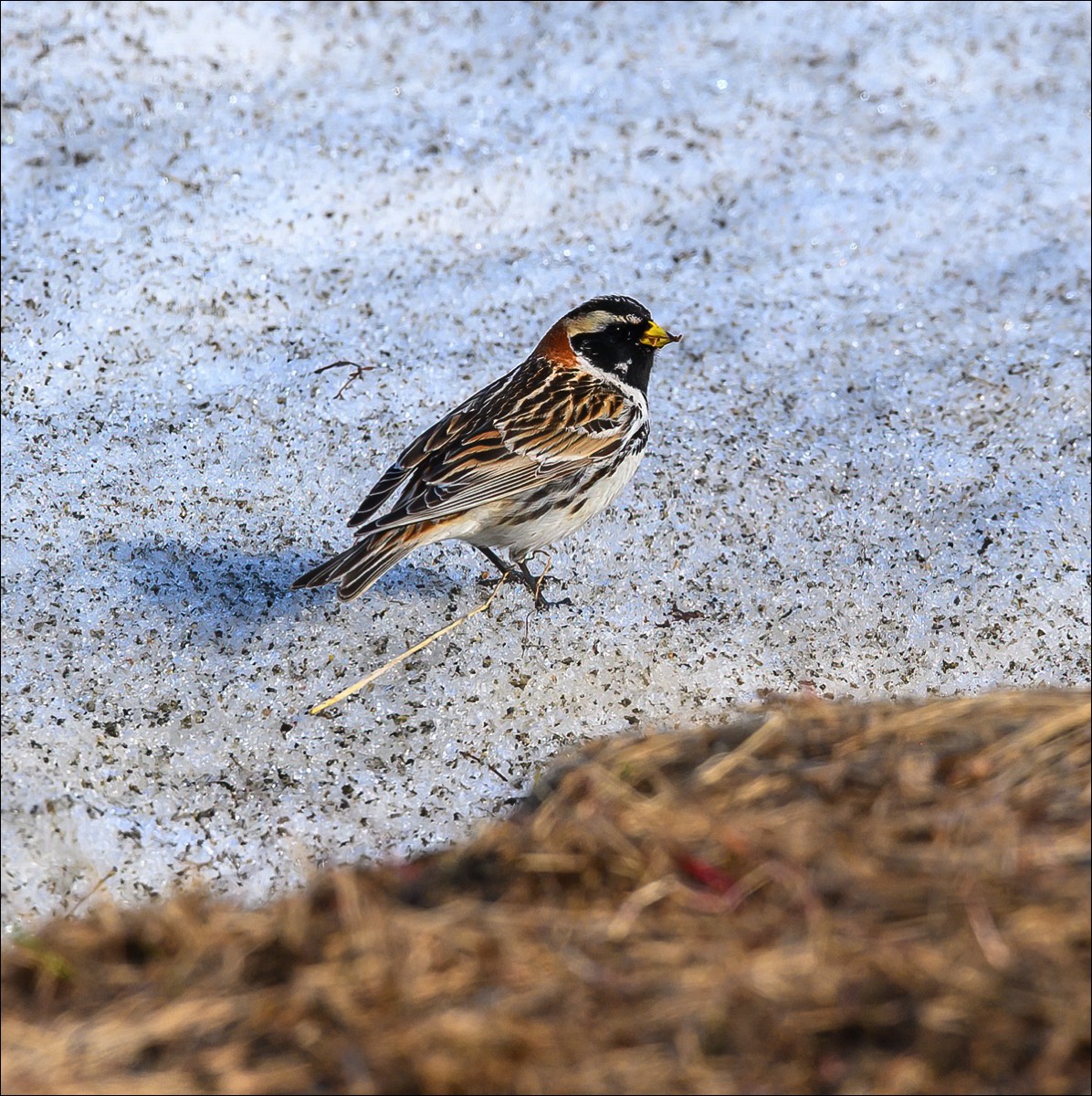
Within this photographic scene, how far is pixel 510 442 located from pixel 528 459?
12 centimetres

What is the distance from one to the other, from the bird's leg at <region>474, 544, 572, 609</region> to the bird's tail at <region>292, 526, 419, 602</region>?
0.69 meters

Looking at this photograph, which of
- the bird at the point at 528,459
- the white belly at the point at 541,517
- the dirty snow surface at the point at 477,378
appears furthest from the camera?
the white belly at the point at 541,517

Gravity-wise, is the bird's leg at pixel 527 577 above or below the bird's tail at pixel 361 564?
below

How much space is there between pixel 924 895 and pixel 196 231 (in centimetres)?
610

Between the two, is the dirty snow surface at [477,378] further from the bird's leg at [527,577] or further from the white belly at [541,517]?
the white belly at [541,517]

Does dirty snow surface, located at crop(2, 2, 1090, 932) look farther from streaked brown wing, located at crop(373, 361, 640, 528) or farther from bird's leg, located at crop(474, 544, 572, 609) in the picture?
streaked brown wing, located at crop(373, 361, 640, 528)

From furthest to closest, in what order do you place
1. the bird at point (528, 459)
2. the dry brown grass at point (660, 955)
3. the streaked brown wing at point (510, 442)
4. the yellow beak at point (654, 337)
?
the yellow beak at point (654, 337)
the streaked brown wing at point (510, 442)
the bird at point (528, 459)
the dry brown grass at point (660, 955)

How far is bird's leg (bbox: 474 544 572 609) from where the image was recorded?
6.06m

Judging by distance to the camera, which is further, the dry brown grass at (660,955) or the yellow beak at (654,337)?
the yellow beak at (654,337)

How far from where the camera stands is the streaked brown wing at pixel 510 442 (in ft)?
19.1

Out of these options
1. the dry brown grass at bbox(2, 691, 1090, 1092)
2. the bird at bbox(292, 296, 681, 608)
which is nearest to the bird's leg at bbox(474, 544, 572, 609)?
the bird at bbox(292, 296, 681, 608)

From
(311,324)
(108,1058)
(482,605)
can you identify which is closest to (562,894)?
(108,1058)

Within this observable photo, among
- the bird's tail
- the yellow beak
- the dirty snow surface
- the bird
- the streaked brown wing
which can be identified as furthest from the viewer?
the yellow beak

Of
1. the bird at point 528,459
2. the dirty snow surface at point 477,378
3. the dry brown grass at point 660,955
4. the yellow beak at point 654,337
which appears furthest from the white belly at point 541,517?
the dry brown grass at point 660,955
